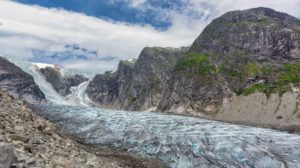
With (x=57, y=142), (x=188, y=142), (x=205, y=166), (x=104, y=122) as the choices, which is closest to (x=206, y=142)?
(x=188, y=142)

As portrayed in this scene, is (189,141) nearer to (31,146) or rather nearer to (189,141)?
(189,141)

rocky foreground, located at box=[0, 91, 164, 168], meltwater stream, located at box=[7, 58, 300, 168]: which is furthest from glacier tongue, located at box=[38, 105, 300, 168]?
rocky foreground, located at box=[0, 91, 164, 168]

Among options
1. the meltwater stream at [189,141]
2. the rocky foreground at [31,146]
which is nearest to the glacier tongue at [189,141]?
the meltwater stream at [189,141]

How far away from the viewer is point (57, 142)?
35125 mm

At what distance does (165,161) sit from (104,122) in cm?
1990

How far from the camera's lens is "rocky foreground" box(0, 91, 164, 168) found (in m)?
26.9

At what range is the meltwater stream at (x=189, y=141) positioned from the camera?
48.2m

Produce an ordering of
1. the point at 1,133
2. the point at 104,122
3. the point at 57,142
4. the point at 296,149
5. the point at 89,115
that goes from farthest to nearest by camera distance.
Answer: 1. the point at 89,115
2. the point at 104,122
3. the point at 296,149
4. the point at 57,142
5. the point at 1,133

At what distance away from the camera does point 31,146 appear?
2988cm

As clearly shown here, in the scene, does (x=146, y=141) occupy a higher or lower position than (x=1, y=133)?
lower

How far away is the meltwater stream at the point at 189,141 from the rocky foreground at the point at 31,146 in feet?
31.1

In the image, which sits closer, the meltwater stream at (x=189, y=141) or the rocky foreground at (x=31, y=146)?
the rocky foreground at (x=31, y=146)

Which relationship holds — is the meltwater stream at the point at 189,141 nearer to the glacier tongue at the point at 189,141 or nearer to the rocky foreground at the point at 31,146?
the glacier tongue at the point at 189,141

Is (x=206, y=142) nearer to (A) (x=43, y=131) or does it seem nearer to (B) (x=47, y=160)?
(A) (x=43, y=131)
